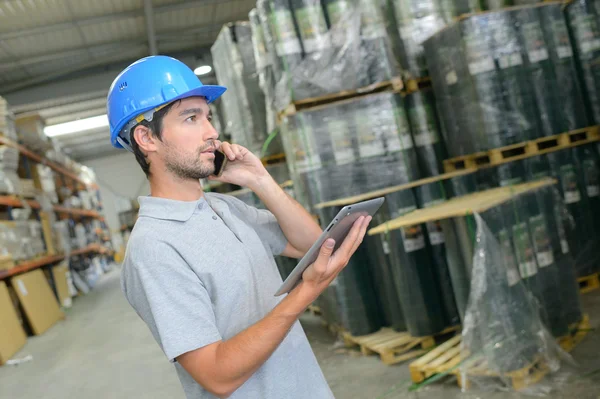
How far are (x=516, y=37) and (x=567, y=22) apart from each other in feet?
2.68

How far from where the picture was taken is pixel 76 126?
1800cm

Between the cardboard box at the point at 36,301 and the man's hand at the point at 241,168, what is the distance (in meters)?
7.52

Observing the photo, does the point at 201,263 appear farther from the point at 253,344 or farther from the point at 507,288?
the point at 507,288

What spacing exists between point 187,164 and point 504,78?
145 inches

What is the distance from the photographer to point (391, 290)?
4.45 m

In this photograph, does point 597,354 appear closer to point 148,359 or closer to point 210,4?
point 148,359

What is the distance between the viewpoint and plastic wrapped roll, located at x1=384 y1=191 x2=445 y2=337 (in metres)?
4.11

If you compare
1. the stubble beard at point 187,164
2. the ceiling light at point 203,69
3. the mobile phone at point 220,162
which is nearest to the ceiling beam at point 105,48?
the ceiling light at point 203,69

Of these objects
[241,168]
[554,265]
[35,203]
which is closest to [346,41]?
[554,265]

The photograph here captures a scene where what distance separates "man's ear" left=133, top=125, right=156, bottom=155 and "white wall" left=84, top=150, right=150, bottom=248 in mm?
23075

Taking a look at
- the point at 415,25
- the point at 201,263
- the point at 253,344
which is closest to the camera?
the point at 253,344

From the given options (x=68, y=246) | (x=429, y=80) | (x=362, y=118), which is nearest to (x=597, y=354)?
(x=362, y=118)

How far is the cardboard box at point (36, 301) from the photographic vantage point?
8.38 meters

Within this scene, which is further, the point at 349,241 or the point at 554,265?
the point at 554,265
